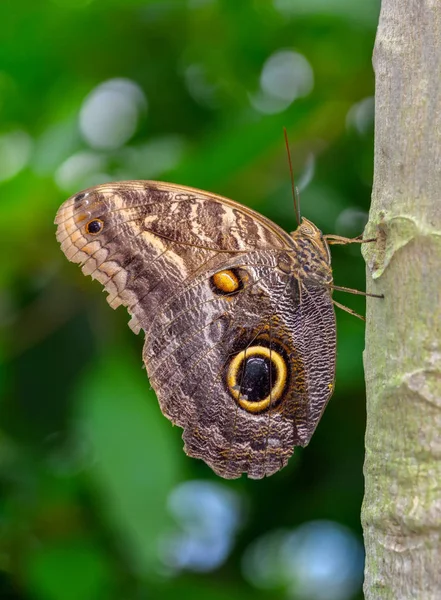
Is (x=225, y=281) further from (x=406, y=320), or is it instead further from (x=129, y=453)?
(x=406, y=320)

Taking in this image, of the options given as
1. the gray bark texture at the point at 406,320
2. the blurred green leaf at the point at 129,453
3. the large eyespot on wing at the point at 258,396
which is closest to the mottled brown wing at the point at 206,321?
the large eyespot on wing at the point at 258,396

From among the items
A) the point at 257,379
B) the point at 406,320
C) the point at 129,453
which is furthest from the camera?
the point at 129,453

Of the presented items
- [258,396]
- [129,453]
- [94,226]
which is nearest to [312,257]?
[258,396]

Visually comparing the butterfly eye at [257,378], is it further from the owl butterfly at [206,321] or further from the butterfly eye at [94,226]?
the butterfly eye at [94,226]

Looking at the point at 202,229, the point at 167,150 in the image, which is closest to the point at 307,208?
the point at 167,150

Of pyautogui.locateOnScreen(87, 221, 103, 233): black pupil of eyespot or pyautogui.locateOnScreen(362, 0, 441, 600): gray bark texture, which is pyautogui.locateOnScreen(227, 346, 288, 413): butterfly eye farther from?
pyautogui.locateOnScreen(362, 0, 441, 600): gray bark texture

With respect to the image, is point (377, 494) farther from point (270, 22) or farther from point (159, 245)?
point (270, 22)

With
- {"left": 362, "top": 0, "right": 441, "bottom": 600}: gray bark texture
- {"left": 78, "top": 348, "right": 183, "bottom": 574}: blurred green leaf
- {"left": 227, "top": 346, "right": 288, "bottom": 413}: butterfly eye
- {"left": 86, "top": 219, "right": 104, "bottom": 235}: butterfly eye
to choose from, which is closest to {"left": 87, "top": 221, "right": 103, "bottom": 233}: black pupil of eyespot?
{"left": 86, "top": 219, "right": 104, "bottom": 235}: butterfly eye
